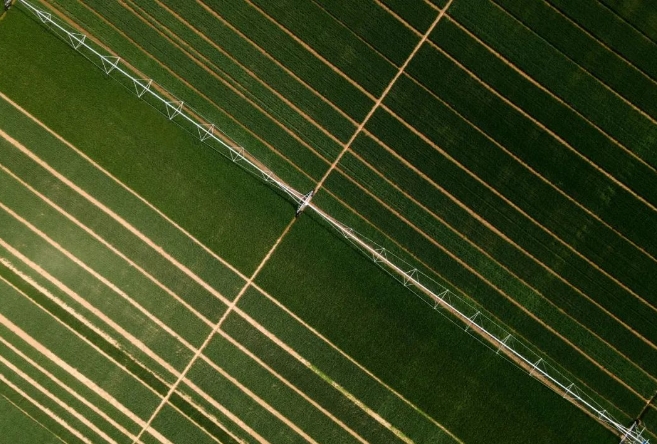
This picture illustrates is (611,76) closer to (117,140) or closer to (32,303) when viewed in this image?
(117,140)

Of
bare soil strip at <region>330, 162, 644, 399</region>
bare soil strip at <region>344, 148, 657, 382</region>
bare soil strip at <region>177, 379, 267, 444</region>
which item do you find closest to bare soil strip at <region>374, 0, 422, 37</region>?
bare soil strip at <region>344, 148, 657, 382</region>

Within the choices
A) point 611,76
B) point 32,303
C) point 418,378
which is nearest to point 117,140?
point 32,303

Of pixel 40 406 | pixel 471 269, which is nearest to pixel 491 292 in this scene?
pixel 471 269

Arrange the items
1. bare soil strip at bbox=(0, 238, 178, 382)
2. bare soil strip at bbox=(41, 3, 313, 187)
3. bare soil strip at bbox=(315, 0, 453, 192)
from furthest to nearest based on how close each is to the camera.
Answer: bare soil strip at bbox=(315, 0, 453, 192)
bare soil strip at bbox=(41, 3, 313, 187)
bare soil strip at bbox=(0, 238, 178, 382)

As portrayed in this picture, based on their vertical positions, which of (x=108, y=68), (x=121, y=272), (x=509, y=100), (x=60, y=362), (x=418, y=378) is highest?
(x=509, y=100)

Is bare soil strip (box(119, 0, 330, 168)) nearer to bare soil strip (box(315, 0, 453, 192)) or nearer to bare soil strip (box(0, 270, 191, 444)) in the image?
bare soil strip (box(315, 0, 453, 192))

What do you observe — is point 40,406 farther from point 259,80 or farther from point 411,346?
point 259,80

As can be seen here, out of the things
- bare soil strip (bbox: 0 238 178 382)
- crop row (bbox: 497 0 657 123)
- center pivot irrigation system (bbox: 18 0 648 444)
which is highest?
crop row (bbox: 497 0 657 123)

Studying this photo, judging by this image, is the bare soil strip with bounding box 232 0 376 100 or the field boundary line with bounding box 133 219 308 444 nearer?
the field boundary line with bounding box 133 219 308 444

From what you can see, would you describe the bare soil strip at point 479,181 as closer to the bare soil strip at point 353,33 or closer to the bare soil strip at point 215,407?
the bare soil strip at point 353,33
